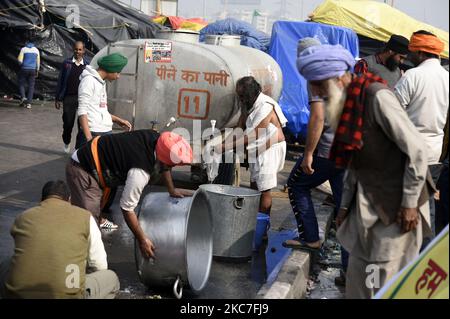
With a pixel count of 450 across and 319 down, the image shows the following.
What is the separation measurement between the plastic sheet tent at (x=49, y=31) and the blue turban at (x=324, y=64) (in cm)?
1501

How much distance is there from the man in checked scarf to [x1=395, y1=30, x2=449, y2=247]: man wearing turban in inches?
69.1

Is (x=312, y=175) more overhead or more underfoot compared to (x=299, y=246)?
more overhead

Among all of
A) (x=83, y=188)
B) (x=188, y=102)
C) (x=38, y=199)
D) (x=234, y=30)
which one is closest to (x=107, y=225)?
(x=38, y=199)

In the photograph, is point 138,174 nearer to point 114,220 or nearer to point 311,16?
point 114,220

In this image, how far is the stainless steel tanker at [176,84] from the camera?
8000mm

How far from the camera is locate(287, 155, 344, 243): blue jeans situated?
18.7ft

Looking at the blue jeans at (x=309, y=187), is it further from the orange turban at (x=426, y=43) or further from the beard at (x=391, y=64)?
the beard at (x=391, y=64)

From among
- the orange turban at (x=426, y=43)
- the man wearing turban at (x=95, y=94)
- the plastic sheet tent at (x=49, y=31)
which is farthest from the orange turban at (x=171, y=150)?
the plastic sheet tent at (x=49, y=31)

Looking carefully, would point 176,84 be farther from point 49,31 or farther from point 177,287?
point 49,31

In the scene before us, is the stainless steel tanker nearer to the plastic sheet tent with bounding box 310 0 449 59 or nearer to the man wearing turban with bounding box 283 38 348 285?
the man wearing turban with bounding box 283 38 348 285

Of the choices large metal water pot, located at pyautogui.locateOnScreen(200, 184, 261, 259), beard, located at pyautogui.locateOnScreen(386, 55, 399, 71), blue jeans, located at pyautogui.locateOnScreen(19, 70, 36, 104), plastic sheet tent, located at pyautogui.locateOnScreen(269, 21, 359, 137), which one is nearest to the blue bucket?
large metal water pot, located at pyautogui.locateOnScreen(200, 184, 261, 259)

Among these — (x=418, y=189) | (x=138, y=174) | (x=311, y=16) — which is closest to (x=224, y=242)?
(x=138, y=174)

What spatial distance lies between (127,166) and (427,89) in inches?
101

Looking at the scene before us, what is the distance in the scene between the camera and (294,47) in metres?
13.7
